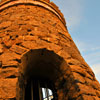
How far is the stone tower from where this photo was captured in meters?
1.38

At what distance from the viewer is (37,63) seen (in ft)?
6.35

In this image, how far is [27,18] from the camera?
233 cm

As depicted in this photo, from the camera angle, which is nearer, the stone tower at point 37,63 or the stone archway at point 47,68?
the stone tower at point 37,63

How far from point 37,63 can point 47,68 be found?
0.20 meters

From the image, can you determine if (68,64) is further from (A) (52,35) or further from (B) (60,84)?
(A) (52,35)

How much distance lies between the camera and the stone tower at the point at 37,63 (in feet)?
4.54

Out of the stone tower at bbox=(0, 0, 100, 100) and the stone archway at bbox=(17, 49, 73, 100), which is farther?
the stone archway at bbox=(17, 49, 73, 100)

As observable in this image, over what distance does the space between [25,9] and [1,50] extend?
1407 millimetres

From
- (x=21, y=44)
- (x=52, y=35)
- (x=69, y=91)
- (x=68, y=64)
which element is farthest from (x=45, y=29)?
(x=69, y=91)

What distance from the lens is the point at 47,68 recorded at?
200 centimetres

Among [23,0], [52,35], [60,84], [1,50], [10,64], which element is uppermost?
[23,0]

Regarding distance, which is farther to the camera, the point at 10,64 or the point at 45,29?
Result: the point at 45,29

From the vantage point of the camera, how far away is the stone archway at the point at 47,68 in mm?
1653

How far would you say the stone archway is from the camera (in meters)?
1.65
